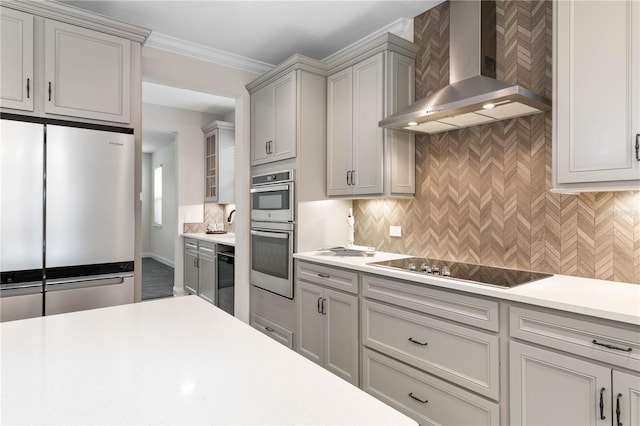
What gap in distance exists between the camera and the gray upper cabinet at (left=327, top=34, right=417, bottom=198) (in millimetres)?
2682

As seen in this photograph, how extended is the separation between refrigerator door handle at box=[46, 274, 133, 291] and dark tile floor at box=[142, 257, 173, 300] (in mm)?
3250

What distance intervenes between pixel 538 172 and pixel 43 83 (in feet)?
10.2

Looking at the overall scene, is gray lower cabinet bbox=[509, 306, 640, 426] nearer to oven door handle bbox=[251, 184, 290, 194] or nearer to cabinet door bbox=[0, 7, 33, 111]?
oven door handle bbox=[251, 184, 290, 194]

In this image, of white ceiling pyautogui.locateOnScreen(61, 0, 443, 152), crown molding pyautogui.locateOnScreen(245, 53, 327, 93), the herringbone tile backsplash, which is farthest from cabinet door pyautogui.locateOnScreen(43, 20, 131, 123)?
the herringbone tile backsplash

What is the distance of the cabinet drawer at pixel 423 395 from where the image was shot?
1.78 meters

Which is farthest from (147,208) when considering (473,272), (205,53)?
(473,272)

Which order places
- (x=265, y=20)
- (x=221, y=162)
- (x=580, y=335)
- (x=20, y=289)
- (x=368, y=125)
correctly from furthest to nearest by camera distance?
1. (x=221, y=162)
2. (x=265, y=20)
3. (x=368, y=125)
4. (x=20, y=289)
5. (x=580, y=335)

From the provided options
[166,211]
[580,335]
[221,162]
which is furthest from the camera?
[166,211]

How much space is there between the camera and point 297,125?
3.06 m

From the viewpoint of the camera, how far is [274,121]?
3.31m

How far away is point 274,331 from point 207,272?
5.58ft

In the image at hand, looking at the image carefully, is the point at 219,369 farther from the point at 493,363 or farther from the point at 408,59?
the point at 408,59

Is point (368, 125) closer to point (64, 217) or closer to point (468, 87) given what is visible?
point (468, 87)

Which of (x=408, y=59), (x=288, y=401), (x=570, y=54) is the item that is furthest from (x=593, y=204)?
(x=288, y=401)
